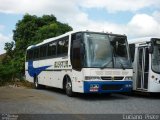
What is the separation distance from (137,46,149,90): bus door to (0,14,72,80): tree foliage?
1974 centimetres

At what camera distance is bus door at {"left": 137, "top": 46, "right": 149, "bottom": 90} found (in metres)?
17.6

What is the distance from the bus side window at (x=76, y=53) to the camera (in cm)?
1700

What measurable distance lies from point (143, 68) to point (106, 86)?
2.19m

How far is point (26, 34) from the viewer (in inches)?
1672

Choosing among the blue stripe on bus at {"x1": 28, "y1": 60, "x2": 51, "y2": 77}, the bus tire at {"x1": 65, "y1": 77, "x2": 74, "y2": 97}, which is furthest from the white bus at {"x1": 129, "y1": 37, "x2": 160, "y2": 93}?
the blue stripe on bus at {"x1": 28, "y1": 60, "x2": 51, "y2": 77}

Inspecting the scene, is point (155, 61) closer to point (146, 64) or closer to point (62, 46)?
point (146, 64)

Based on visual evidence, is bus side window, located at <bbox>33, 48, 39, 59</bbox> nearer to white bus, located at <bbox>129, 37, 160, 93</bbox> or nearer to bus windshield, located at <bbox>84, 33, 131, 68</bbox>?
white bus, located at <bbox>129, 37, 160, 93</bbox>

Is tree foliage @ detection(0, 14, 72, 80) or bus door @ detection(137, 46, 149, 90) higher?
tree foliage @ detection(0, 14, 72, 80)

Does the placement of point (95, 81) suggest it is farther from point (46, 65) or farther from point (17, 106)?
point (46, 65)

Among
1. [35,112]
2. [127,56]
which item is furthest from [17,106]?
[127,56]

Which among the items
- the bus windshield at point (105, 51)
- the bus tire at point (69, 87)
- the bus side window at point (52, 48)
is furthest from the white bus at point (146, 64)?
the bus side window at point (52, 48)

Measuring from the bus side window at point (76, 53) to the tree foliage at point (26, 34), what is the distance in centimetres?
1909

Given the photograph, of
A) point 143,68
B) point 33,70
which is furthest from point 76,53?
point 33,70

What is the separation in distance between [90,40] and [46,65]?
629cm
